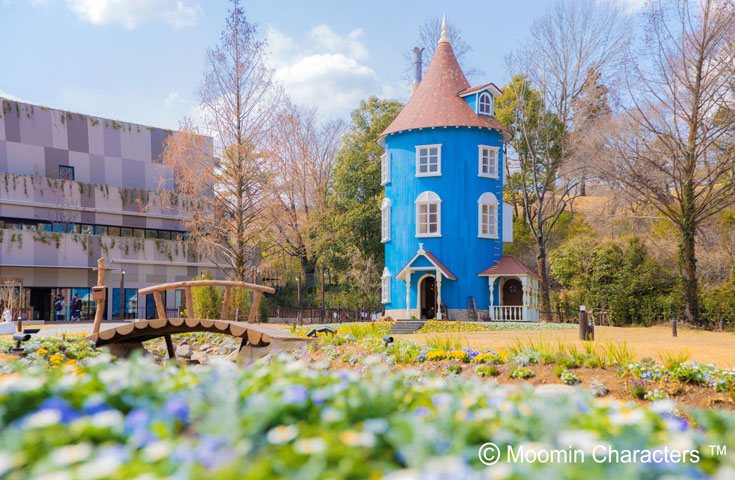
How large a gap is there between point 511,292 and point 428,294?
3.62 meters

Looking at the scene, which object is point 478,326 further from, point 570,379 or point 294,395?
point 294,395

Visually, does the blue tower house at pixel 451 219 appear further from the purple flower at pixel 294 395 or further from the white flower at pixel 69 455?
the white flower at pixel 69 455

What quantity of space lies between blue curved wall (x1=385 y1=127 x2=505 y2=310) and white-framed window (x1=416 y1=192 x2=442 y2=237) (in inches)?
8.2

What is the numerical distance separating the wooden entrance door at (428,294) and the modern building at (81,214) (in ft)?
47.5

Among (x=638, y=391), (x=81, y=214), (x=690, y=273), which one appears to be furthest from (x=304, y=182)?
(x=638, y=391)

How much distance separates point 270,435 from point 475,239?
79.9ft

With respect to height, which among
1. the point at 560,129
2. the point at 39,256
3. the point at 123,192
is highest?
the point at 560,129

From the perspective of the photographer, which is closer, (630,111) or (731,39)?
(731,39)

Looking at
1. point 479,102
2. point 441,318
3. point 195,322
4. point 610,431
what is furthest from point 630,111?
point 610,431

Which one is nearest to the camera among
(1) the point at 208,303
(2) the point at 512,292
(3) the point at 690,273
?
(3) the point at 690,273

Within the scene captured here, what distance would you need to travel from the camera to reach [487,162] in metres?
27.0

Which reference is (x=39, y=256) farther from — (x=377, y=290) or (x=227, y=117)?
(x=377, y=290)

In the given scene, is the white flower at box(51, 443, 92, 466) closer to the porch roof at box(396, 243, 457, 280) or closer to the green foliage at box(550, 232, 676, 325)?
the porch roof at box(396, 243, 457, 280)

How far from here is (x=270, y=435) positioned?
2.50 m
